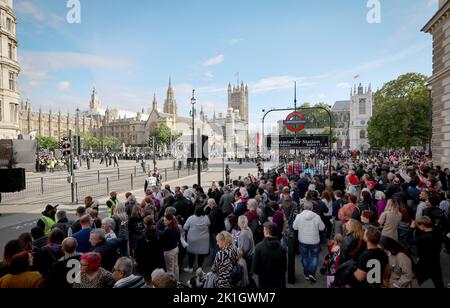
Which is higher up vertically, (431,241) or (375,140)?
(375,140)

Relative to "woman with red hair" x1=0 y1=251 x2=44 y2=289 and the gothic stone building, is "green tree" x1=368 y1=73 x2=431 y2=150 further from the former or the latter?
"woman with red hair" x1=0 y1=251 x2=44 y2=289

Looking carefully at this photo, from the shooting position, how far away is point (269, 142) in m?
19.8

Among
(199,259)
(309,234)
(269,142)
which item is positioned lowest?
(199,259)

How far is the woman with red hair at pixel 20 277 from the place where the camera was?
3557mm

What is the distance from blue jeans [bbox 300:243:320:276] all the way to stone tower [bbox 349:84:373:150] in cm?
9770

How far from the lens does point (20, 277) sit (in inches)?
142

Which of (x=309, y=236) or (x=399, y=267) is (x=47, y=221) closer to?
(x=309, y=236)

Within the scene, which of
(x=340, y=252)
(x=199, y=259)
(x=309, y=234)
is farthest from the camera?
(x=199, y=259)

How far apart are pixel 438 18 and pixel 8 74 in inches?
1952

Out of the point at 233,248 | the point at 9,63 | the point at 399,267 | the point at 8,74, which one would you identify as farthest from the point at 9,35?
the point at 399,267
